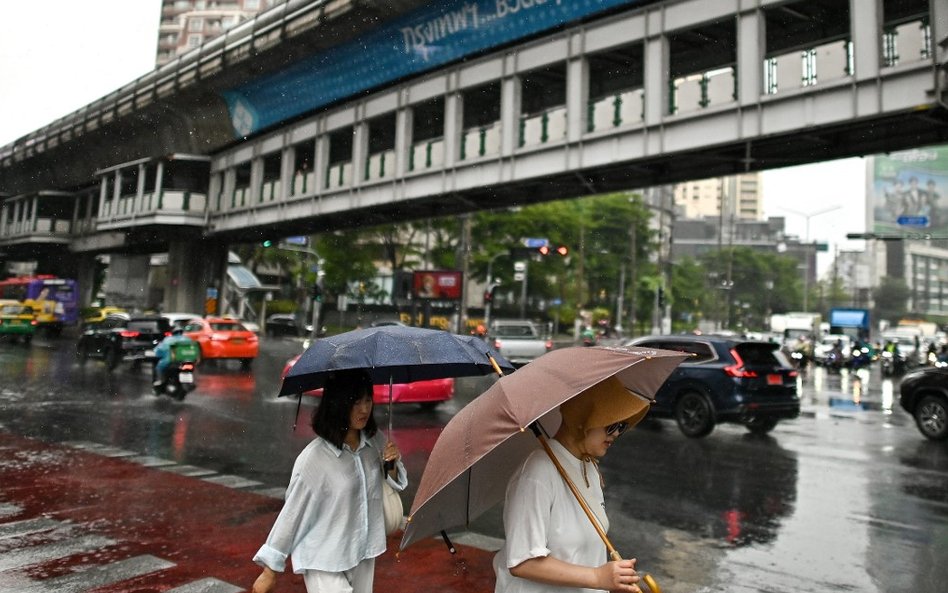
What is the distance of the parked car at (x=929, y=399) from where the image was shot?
12617 mm

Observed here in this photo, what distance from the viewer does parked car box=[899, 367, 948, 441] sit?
41.4 feet

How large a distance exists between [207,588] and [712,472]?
699 cm

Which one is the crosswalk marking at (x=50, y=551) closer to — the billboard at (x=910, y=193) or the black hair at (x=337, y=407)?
the black hair at (x=337, y=407)

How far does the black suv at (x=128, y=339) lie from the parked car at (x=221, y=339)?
1.58 meters

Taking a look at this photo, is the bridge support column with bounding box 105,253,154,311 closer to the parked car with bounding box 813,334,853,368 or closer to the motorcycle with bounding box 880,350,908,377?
the parked car with bounding box 813,334,853,368

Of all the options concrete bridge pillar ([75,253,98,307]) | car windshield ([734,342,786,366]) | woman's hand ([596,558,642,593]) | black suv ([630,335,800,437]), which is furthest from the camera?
concrete bridge pillar ([75,253,98,307])

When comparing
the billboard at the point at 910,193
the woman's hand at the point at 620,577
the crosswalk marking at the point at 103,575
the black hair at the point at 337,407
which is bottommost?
the crosswalk marking at the point at 103,575

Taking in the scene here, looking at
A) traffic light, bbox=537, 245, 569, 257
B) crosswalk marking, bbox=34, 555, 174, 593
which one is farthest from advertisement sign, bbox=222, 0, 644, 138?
crosswalk marking, bbox=34, 555, 174, 593

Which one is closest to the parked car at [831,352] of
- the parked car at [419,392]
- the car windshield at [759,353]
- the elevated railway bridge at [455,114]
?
the elevated railway bridge at [455,114]

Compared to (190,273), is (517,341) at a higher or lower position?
lower

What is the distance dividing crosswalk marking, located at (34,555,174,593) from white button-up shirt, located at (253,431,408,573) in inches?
99.3

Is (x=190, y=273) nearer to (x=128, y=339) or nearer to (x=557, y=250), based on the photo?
(x=128, y=339)

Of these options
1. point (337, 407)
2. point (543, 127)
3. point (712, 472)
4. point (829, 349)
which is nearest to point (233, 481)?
point (337, 407)

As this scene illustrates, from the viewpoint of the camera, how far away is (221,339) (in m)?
24.1
